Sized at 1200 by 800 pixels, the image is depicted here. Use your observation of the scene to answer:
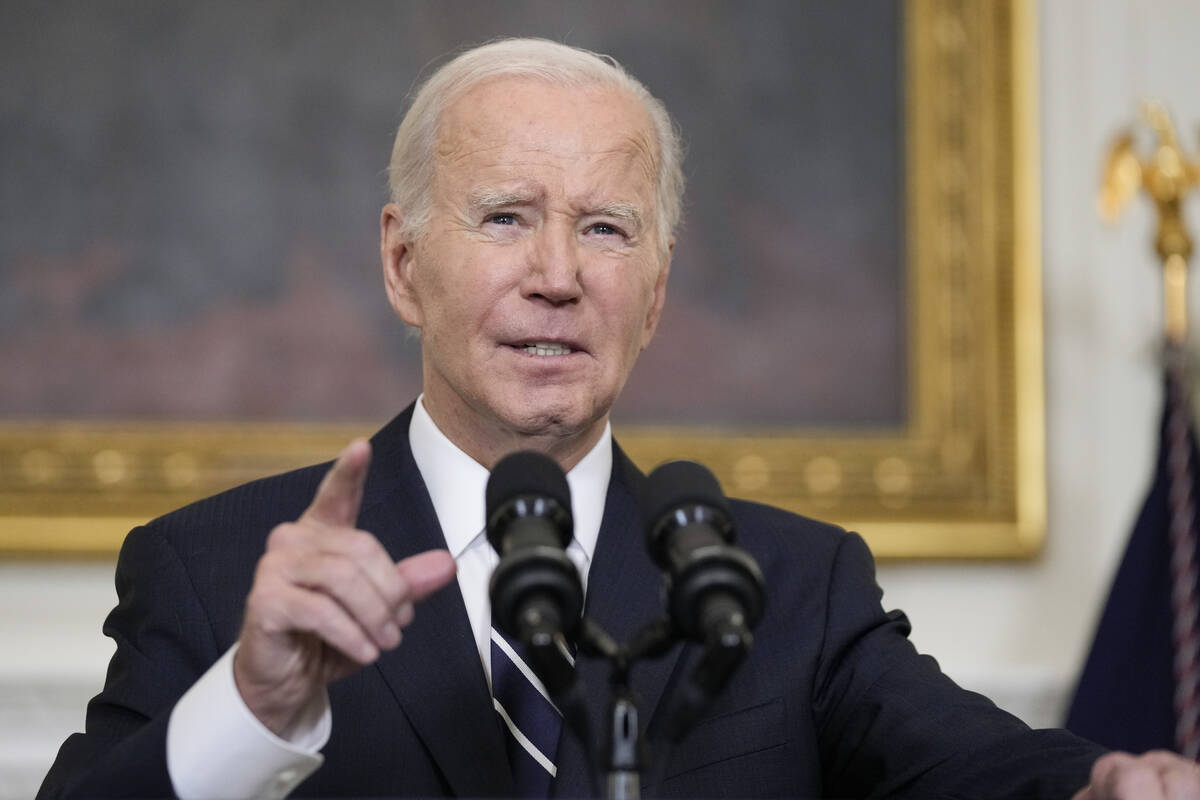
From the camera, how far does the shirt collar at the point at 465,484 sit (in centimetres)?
221

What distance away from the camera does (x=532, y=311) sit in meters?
2.18

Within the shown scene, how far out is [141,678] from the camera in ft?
6.22


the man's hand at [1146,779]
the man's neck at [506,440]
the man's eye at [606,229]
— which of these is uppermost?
the man's eye at [606,229]

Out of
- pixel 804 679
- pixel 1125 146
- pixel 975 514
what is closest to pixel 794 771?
pixel 804 679

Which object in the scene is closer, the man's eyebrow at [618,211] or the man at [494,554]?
the man at [494,554]

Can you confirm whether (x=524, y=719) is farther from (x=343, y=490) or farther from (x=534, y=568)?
(x=534, y=568)

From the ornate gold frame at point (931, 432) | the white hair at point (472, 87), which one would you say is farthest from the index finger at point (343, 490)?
the ornate gold frame at point (931, 432)

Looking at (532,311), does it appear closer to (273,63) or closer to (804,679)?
(804,679)

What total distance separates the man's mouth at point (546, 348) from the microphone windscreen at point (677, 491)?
770 mm

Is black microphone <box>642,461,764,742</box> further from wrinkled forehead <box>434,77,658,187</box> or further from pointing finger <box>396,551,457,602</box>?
wrinkled forehead <box>434,77,658,187</box>

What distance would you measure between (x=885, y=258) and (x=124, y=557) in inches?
101

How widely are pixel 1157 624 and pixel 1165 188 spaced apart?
113 centimetres

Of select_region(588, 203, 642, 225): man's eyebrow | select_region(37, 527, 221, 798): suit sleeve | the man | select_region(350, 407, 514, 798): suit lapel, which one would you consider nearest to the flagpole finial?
the man

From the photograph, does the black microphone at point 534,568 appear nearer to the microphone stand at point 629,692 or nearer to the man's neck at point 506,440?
the microphone stand at point 629,692
